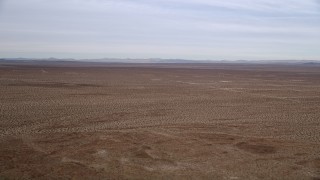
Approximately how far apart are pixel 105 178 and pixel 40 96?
19418 mm

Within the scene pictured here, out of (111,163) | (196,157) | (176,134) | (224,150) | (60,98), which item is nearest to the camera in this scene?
(111,163)

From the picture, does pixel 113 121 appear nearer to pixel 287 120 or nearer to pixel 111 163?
pixel 111 163

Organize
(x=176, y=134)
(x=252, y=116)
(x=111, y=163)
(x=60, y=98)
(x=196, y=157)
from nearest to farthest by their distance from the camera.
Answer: (x=111, y=163)
(x=196, y=157)
(x=176, y=134)
(x=252, y=116)
(x=60, y=98)

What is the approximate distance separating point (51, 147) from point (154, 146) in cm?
353

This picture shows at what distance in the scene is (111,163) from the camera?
A: 1124 cm

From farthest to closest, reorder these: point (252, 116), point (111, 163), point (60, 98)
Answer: point (60, 98) → point (252, 116) → point (111, 163)

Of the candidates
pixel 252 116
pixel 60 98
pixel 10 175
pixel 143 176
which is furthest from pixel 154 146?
pixel 60 98

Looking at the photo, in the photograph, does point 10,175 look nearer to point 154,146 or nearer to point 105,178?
point 105,178

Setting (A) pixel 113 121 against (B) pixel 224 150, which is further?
(A) pixel 113 121

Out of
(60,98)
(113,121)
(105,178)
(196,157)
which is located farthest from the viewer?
(60,98)

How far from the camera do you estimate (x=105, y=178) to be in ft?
32.3

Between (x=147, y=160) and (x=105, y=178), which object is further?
(x=147, y=160)

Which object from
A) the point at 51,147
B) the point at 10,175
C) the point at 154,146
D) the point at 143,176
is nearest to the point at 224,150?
the point at 154,146

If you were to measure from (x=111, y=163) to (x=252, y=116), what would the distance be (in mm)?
11529
